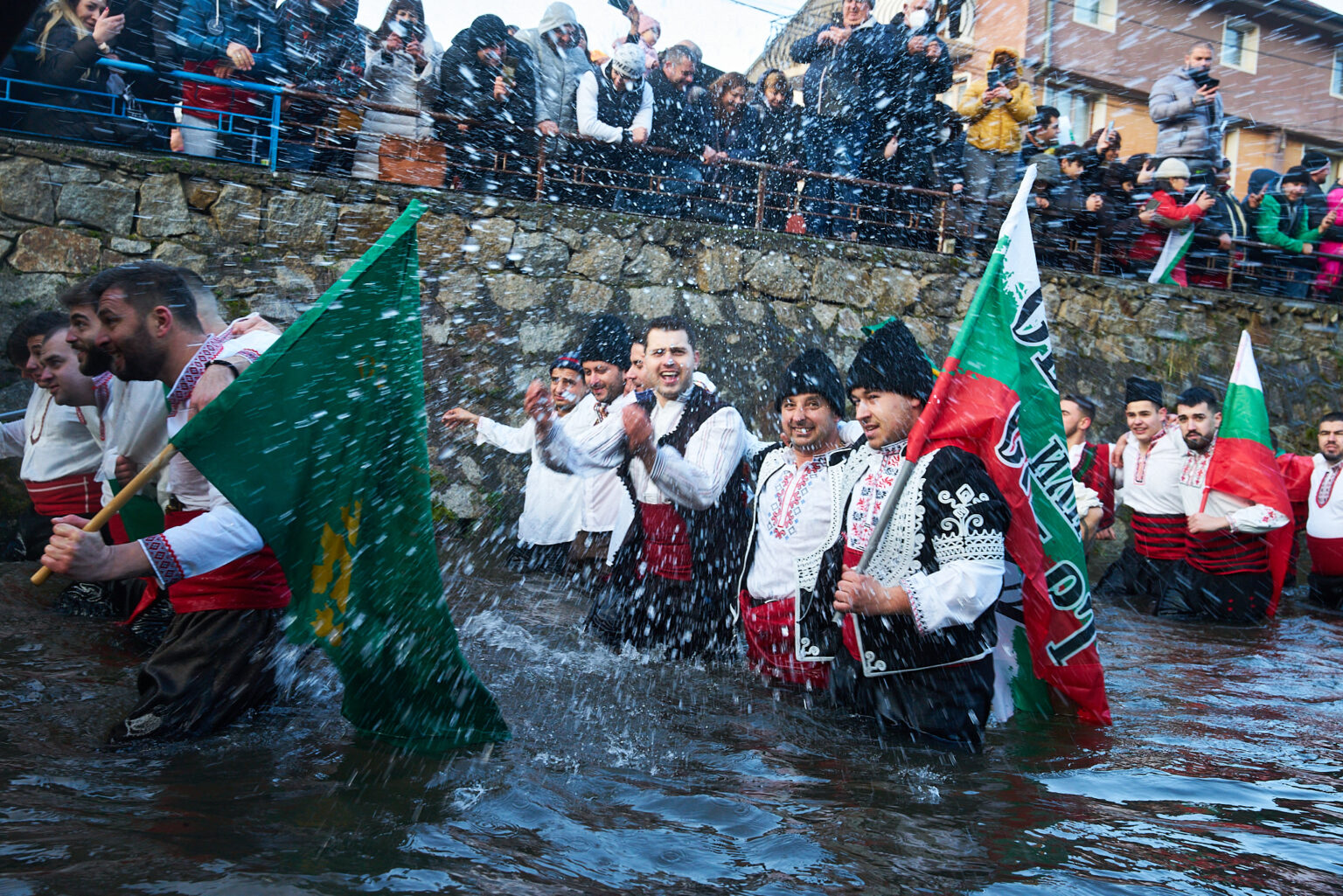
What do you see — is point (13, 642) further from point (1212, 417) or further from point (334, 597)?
point (1212, 417)

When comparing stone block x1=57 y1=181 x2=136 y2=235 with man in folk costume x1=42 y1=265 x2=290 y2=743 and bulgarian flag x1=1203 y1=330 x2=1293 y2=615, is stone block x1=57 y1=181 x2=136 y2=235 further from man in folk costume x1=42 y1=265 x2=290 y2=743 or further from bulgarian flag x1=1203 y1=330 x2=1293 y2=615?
bulgarian flag x1=1203 y1=330 x2=1293 y2=615

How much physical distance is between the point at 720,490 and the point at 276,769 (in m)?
2.30

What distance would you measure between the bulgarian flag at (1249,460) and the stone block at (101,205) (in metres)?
7.91

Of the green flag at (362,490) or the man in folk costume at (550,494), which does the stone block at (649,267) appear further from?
the green flag at (362,490)

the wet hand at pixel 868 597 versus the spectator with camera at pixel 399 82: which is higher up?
the spectator with camera at pixel 399 82

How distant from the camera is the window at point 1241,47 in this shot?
845 inches

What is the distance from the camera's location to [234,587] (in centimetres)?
310

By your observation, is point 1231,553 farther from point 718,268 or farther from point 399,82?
point 399,82

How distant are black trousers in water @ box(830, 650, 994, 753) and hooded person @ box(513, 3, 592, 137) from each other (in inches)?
244

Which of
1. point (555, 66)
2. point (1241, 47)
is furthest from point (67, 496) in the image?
point (1241, 47)

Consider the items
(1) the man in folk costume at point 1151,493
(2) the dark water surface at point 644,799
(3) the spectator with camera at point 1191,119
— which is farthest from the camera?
(3) the spectator with camera at point 1191,119

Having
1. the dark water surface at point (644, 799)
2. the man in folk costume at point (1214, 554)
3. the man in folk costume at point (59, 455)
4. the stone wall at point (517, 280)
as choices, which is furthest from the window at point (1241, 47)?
the man in folk costume at point (59, 455)

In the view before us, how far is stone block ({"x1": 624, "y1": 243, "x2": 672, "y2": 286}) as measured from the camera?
8.62 meters

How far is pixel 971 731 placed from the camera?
342 centimetres
